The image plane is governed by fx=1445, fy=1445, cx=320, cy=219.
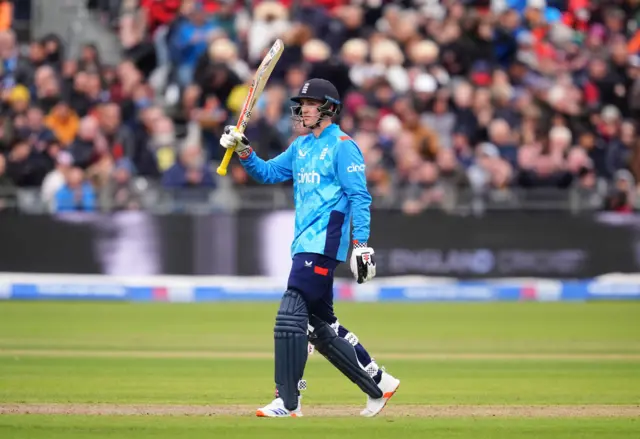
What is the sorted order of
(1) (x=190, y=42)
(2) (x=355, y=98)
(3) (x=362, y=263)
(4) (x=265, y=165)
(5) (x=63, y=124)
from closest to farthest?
(3) (x=362, y=263), (4) (x=265, y=165), (5) (x=63, y=124), (2) (x=355, y=98), (1) (x=190, y=42)

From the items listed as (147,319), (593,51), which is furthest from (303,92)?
(593,51)

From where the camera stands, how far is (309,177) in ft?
32.1

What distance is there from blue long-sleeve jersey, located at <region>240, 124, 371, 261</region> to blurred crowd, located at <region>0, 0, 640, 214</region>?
34.5ft

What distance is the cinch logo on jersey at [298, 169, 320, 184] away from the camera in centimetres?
973

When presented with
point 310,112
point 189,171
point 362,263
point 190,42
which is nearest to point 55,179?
point 189,171

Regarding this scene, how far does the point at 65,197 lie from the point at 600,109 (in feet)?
27.5

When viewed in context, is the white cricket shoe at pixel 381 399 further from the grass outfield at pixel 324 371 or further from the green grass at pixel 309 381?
the green grass at pixel 309 381

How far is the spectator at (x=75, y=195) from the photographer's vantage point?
20250 millimetres

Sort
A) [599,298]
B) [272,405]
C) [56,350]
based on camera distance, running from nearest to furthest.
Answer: [272,405] < [56,350] < [599,298]

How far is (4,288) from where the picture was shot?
21.1 m

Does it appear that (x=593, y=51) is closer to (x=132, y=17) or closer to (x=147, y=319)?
Result: (x=132, y=17)

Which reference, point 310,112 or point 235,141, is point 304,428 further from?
point 310,112

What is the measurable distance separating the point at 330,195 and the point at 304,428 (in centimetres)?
164

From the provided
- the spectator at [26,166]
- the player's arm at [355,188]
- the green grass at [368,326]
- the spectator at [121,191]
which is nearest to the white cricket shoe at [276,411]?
the player's arm at [355,188]
